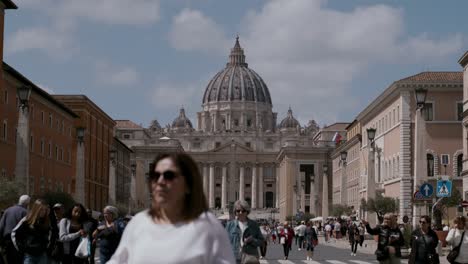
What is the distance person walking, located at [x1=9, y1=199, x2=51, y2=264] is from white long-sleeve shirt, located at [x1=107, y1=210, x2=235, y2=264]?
8.06 m

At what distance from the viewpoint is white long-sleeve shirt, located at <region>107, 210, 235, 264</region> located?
486 centimetres

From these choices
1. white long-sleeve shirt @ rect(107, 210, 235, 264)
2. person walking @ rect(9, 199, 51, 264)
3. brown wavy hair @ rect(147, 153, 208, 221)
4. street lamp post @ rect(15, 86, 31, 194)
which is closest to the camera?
white long-sleeve shirt @ rect(107, 210, 235, 264)

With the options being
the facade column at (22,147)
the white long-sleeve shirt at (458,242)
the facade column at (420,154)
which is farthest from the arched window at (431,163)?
the white long-sleeve shirt at (458,242)

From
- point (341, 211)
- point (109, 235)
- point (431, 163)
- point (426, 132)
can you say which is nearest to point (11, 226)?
point (109, 235)

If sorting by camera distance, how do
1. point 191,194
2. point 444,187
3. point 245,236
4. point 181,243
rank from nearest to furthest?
Answer: point 181,243
point 191,194
point 245,236
point 444,187

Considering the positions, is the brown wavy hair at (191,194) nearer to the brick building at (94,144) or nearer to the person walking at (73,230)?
the person walking at (73,230)

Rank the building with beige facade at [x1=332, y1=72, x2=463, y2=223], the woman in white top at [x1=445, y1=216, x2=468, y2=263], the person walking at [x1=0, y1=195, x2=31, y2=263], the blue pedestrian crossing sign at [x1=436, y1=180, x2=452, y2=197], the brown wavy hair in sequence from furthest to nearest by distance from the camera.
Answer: the building with beige facade at [x1=332, y1=72, x2=463, y2=223]
the blue pedestrian crossing sign at [x1=436, y1=180, x2=452, y2=197]
the woman in white top at [x1=445, y1=216, x2=468, y2=263]
the person walking at [x1=0, y1=195, x2=31, y2=263]
the brown wavy hair

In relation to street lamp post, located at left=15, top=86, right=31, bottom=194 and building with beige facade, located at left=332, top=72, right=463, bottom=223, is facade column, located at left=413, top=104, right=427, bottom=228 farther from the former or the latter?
building with beige facade, located at left=332, top=72, right=463, bottom=223

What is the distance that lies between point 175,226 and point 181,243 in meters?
0.12

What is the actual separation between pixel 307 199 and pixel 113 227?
508ft

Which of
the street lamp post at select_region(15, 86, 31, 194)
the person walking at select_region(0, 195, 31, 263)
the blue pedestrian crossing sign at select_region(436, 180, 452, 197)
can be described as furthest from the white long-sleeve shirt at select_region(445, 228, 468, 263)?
the street lamp post at select_region(15, 86, 31, 194)

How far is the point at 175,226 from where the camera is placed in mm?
4973

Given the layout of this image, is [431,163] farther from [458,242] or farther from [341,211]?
[458,242]

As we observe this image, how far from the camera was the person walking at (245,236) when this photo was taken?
43.1ft
